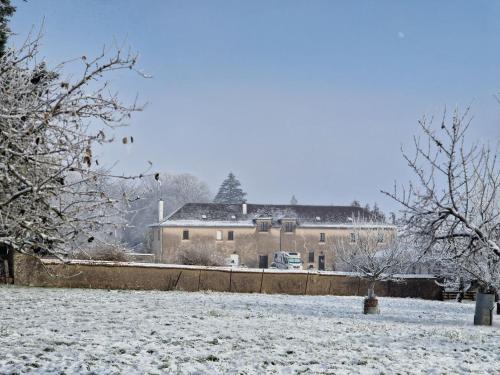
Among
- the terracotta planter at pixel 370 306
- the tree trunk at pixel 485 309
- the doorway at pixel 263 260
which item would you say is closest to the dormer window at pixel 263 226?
the doorway at pixel 263 260

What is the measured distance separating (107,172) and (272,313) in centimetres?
1421

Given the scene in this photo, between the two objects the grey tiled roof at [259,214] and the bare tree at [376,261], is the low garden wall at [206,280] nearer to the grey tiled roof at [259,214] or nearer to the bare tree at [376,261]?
the bare tree at [376,261]

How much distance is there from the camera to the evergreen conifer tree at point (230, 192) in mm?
103056

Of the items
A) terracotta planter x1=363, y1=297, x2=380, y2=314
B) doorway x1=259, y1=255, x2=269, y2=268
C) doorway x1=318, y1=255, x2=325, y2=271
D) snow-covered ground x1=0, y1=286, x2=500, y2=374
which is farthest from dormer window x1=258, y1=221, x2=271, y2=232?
snow-covered ground x1=0, y1=286, x2=500, y2=374

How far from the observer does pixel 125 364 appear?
29.3 feet

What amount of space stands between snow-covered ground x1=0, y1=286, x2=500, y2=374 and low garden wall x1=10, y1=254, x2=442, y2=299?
8.73 meters

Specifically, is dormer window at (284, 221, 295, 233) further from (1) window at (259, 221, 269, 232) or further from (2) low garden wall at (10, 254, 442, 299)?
(2) low garden wall at (10, 254, 442, 299)

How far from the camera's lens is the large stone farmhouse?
66.8m

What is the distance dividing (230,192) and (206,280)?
74.2m

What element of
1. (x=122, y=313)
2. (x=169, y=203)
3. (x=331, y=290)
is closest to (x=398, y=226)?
(x=122, y=313)

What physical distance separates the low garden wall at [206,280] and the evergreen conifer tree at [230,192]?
230 ft

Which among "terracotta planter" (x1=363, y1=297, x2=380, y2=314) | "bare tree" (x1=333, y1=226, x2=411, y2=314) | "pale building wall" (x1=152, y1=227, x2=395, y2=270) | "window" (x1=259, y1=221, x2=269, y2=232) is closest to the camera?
"terracotta planter" (x1=363, y1=297, x2=380, y2=314)

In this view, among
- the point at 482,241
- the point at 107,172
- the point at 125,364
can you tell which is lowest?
the point at 125,364

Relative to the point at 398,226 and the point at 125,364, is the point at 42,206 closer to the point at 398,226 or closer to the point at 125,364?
the point at 125,364
